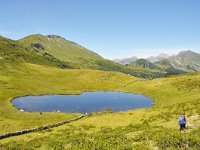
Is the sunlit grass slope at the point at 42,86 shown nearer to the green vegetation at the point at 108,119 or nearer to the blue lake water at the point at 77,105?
the green vegetation at the point at 108,119

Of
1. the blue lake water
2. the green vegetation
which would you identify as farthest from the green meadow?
the blue lake water

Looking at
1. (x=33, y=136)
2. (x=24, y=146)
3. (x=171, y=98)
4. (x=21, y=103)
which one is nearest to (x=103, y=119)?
(x=33, y=136)

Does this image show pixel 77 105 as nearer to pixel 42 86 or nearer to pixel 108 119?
pixel 108 119

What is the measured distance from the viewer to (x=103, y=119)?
2483 inches

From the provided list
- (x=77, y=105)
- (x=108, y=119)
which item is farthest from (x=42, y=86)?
(x=108, y=119)

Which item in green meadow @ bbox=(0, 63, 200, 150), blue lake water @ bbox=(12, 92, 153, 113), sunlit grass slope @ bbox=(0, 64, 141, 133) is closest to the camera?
green meadow @ bbox=(0, 63, 200, 150)

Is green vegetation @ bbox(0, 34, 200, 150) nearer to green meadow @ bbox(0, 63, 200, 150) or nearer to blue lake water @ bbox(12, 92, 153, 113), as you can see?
green meadow @ bbox(0, 63, 200, 150)

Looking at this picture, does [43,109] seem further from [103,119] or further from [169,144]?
[169,144]

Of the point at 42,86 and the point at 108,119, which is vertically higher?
the point at 42,86

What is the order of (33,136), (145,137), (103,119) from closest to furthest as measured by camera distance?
1. (145,137)
2. (33,136)
3. (103,119)

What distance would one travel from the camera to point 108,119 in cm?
6269

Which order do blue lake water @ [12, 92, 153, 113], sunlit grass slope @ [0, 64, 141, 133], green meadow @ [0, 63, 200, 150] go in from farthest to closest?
blue lake water @ [12, 92, 153, 113] < sunlit grass slope @ [0, 64, 141, 133] < green meadow @ [0, 63, 200, 150]

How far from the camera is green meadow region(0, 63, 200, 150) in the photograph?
115 ft

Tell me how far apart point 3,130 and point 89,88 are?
98875mm
